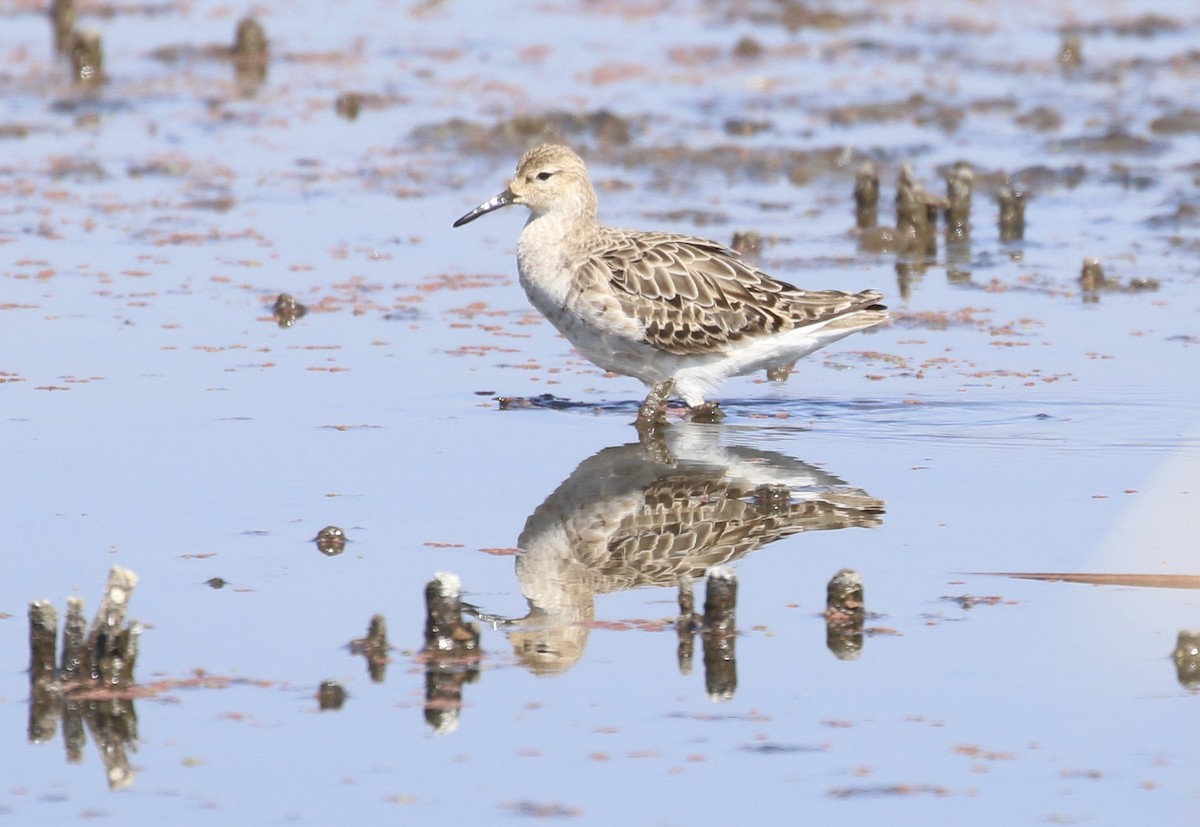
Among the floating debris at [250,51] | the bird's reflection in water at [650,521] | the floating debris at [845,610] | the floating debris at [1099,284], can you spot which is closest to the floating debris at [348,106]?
the floating debris at [250,51]

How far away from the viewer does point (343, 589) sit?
8031 millimetres

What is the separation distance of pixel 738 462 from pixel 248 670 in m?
3.57

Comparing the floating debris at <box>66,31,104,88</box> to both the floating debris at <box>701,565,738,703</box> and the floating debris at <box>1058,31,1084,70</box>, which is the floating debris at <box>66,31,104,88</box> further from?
the floating debris at <box>701,565,738,703</box>

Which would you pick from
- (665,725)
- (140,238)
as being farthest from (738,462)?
(140,238)

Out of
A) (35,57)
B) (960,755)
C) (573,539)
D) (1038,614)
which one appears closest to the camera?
(960,755)

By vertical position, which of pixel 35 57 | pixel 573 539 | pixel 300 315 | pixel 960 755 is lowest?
pixel 960 755

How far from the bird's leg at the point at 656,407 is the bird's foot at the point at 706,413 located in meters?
0.17

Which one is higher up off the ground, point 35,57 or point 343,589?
point 35,57

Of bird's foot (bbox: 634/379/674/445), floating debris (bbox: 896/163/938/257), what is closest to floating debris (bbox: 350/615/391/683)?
bird's foot (bbox: 634/379/674/445)

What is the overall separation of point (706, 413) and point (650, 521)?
92.9 inches

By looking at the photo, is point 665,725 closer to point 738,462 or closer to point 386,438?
Result: point 738,462

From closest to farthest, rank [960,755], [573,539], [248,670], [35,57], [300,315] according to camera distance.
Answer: [960,755] < [248,670] < [573,539] < [300,315] < [35,57]

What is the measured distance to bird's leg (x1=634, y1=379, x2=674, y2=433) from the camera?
11.1 metres

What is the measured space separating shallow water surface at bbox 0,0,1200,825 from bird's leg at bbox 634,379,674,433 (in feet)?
Result: 0.72
